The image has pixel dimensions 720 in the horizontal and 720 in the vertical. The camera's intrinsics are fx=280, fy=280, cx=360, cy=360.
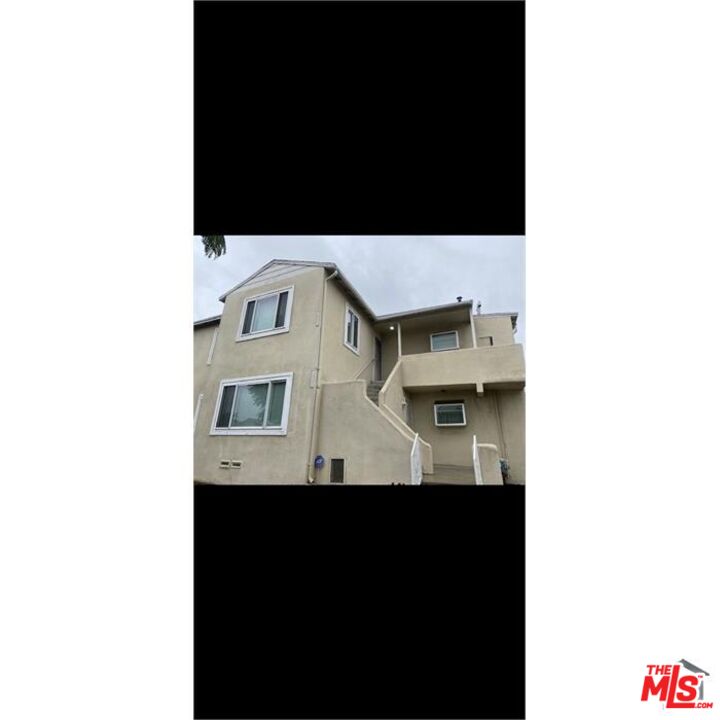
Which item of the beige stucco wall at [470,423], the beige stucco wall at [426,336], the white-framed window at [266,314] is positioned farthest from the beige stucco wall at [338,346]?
the beige stucco wall at [426,336]

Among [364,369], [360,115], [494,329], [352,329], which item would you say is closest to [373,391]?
[364,369]

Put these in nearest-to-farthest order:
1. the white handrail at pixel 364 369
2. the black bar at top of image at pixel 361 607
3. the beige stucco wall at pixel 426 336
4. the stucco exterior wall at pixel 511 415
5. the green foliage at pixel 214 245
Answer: the black bar at top of image at pixel 361 607 < the green foliage at pixel 214 245 < the stucco exterior wall at pixel 511 415 < the white handrail at pixel 364 369 < the beige stucco wall at pixel 426 336

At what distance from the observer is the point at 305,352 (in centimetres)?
404

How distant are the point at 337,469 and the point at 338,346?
77.4 inches

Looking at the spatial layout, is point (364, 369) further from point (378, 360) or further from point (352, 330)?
point (378, 360)

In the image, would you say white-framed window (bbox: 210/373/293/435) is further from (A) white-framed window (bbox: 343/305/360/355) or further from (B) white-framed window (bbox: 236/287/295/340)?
(A) white-framed window (bbox: 343/305/360/355)

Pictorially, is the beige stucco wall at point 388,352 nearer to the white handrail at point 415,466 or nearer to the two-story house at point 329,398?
the two-story house at point 329,398

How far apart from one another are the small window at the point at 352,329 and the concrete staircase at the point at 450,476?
2502mm

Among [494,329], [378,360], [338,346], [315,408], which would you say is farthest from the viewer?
[378,360]

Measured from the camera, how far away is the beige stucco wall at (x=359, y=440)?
3.37m

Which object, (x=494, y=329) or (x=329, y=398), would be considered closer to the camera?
(x=329, y=398)

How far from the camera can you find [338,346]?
467 cm
